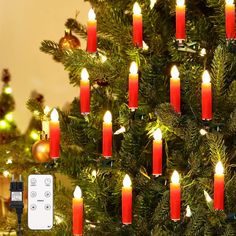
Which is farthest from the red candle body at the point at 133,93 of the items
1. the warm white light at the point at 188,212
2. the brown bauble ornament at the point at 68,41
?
the brown bauble ornament at the point at 68,41

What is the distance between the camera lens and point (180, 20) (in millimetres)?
2961

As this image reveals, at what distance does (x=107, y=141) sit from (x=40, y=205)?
1.23ft

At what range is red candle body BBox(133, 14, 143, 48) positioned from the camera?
3039mm

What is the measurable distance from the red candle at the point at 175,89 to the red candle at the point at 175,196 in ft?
0.82

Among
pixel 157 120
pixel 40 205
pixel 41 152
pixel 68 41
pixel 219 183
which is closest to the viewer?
pixel 219 183

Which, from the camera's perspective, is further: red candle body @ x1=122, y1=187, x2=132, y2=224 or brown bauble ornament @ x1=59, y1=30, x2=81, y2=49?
brown bauble ornament @ x1=59, y1=30, x2=81, y2=49

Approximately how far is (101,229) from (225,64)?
806 millimetres

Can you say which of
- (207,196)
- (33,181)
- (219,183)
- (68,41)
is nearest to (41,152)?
(33,181)

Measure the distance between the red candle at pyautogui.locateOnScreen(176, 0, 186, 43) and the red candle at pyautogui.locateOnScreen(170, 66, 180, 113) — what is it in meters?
0.14

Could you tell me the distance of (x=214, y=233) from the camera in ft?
9.55

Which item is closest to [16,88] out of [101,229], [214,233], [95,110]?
[95,110]

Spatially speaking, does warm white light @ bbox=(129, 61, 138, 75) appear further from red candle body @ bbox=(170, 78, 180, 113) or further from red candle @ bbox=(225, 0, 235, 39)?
red candle @ bbox=(225, 0, 235, 39)

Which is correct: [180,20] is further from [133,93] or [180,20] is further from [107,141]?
[107,141]

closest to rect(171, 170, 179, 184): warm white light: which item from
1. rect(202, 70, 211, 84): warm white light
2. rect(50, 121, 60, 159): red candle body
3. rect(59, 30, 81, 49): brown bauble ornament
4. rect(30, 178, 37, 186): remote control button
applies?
rect(202, 70, 211, 84): warm white light
